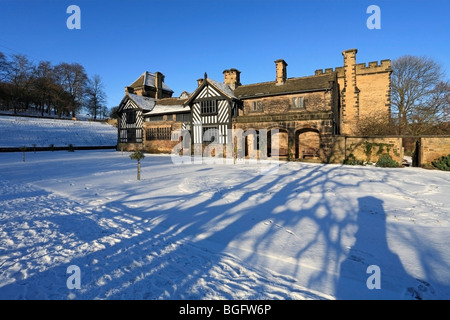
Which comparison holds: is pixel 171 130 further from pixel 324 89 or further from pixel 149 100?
pixel 324 89

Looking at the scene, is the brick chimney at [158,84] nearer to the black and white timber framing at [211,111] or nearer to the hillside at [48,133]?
the hillside at [48,133]

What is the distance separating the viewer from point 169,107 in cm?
2555

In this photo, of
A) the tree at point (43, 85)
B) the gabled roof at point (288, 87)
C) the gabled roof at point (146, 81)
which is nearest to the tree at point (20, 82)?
the tree at point (43, 85)

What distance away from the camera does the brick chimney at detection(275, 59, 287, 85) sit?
804 inches

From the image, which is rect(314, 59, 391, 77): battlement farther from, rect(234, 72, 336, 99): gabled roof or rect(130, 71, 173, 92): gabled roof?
rect(130, 71, 173, 92): gabled roof

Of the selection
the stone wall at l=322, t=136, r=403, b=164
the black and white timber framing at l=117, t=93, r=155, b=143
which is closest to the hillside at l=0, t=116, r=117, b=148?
the black and white timber framing at l=117, t=93, r=155, b=143

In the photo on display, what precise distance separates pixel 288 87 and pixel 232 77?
7116mm

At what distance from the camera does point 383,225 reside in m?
4.51

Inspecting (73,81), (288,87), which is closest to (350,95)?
(288,87)

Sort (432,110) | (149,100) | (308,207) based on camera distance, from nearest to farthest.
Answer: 1. (308,207)
2. (432,110)
3. (149,100)

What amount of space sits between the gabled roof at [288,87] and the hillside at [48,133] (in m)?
25.8

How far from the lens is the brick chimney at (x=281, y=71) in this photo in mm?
20425
